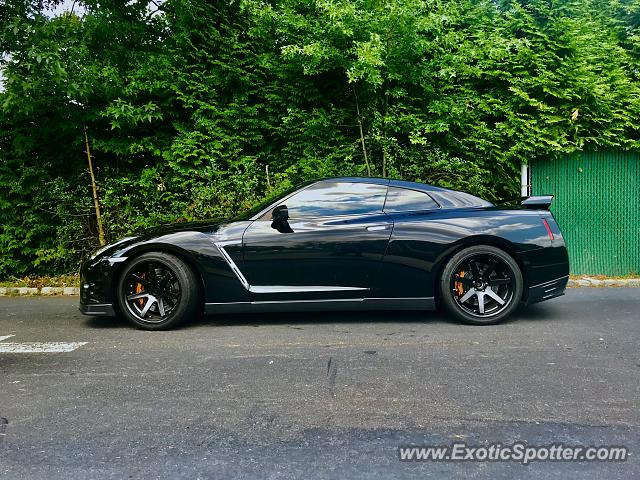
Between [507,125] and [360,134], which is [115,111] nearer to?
[360,134]

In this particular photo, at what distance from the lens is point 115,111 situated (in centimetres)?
740

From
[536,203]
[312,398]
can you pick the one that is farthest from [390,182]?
[312,398]

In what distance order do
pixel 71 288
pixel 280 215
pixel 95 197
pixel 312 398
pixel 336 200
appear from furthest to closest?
pixel 95 197, pixel 71 288, pixel 336 200, pixel 280 215, pixel 312 398

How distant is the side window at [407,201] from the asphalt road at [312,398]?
110 centimetres

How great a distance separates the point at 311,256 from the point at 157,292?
1489 mm

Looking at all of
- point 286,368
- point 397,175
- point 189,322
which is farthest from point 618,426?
point 397,175

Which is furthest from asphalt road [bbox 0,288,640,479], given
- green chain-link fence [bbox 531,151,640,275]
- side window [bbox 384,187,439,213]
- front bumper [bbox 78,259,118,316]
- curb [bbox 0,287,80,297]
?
green chain-link fence [bbox 531,151,640,275]

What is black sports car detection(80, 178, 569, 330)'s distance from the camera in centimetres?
479

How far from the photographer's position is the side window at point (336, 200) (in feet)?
16.3

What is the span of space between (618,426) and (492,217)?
2.60m

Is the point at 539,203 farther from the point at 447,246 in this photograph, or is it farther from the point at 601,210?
the point at 601,210

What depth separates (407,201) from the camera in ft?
16.5

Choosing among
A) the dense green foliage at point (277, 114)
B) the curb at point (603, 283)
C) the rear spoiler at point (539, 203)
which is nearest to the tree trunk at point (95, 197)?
the dense green foliage at point (277, 114)

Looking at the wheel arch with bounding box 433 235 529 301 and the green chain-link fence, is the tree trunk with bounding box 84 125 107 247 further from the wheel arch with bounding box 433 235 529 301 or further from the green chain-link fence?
the green chain-link fence
